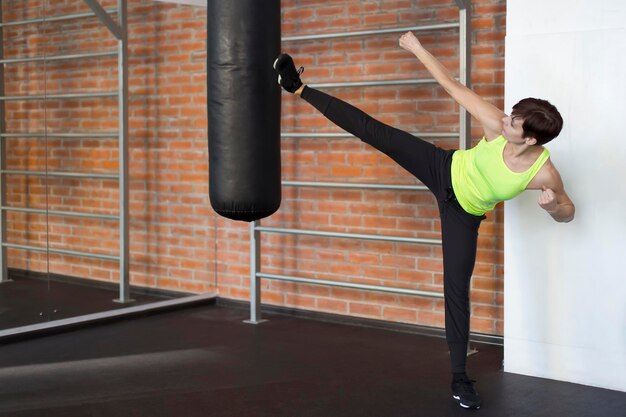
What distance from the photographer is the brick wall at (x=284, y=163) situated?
4770 millimetres

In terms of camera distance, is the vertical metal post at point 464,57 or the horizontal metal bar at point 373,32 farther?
the horizontal metal bar at point 373,32

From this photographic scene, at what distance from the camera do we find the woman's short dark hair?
11.0ft

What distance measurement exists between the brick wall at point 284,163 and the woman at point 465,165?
1.01m

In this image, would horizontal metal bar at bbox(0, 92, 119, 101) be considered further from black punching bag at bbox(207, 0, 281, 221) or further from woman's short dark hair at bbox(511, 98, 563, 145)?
woman's short dark hair at bbox(511, 98, 563, 145)

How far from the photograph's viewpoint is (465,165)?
3.65 meters

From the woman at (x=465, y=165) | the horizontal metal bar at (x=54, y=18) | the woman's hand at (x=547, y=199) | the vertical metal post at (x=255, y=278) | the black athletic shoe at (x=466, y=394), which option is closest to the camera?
the woman's hand at (x=547, y=199)

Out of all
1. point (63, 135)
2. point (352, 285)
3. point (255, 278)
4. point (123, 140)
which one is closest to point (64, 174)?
point (63, 135)

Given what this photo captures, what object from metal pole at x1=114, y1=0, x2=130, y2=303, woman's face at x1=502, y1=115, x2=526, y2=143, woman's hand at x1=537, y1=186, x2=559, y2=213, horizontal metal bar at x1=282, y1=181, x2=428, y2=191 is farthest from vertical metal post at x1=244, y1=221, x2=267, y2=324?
woman's hand at x1=537, y1=186, x2=559, y2=213

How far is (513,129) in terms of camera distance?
3438mm

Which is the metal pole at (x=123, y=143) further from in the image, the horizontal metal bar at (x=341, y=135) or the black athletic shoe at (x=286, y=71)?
the black athletic shoe at (x=286, y=71)

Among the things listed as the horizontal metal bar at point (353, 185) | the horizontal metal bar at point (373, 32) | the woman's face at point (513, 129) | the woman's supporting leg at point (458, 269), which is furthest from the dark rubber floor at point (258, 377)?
the horizontal metal bar at point (373, 32)

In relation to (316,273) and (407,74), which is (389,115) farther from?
(316,273)

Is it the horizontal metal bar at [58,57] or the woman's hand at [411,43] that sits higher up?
the horizontal metal bar at [58,57]

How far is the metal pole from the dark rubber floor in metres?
0.39
